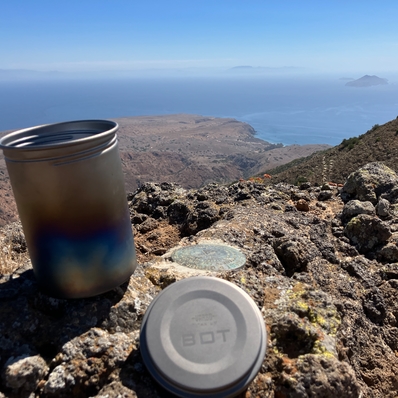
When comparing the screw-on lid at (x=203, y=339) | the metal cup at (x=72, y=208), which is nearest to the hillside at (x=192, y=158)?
the metal cup at (x=72, y=208)

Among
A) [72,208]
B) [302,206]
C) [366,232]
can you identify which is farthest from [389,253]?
[72,208]

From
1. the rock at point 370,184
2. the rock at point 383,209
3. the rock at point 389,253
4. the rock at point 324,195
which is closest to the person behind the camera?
the rock at point 389,253

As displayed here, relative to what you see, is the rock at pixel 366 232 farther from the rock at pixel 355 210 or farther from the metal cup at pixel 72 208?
the metal cup at pixel 72 208

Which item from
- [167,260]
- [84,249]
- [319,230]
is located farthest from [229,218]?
[84,249]

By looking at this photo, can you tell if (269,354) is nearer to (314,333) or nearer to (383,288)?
(314,333)

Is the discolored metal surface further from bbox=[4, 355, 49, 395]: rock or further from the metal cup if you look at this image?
bbox=[4, 355, 49, 395]: rock

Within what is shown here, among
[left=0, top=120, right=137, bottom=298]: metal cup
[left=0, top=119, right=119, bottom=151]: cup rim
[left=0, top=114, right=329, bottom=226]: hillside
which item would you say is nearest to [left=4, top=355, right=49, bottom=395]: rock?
[left=0, top=120, right=137, bottom=298]: metal cup

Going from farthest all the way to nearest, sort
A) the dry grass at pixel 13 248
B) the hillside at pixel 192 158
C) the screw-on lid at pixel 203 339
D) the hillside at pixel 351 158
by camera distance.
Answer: the hillside at pixel 192 158
the hillside at pixel 351 158
the dry grass at pixel 13 248
the screw-on lid at pixel 203 339
